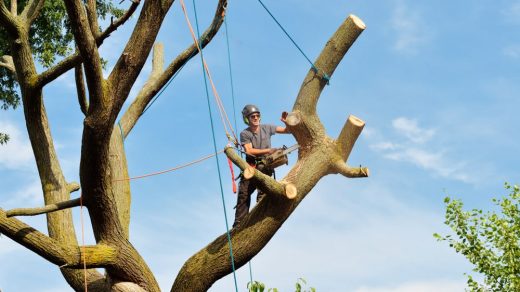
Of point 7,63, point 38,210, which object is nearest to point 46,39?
point 7,63

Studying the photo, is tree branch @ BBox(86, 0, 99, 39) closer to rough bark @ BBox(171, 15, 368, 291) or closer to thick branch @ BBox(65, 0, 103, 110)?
thick branch @ BBox(65, 0, 103, 110)

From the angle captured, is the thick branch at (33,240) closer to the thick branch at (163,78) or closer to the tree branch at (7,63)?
the thick branch at (163,78)

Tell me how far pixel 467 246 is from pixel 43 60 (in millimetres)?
7897

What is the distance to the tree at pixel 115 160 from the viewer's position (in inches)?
271

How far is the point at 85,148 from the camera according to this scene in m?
7.15

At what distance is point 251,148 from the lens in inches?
312

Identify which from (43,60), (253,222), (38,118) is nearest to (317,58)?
(253,222)

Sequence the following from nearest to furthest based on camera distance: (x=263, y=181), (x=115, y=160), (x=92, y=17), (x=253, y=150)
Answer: (x=92, y=17)
(x=263, y=181)
(x=253, y=150)
(x=115, y=160)

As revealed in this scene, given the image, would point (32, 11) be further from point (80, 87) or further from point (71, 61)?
point (71, 61)

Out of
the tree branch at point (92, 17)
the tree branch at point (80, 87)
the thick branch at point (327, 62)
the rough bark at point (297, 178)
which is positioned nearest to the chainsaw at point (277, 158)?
the rough bark at point (297, 178)

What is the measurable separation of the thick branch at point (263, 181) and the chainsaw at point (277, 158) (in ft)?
1.27

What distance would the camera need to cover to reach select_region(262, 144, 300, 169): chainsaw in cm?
796

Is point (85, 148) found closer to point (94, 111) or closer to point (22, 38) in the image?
point (94, 111)

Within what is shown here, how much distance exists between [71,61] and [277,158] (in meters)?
2.53
